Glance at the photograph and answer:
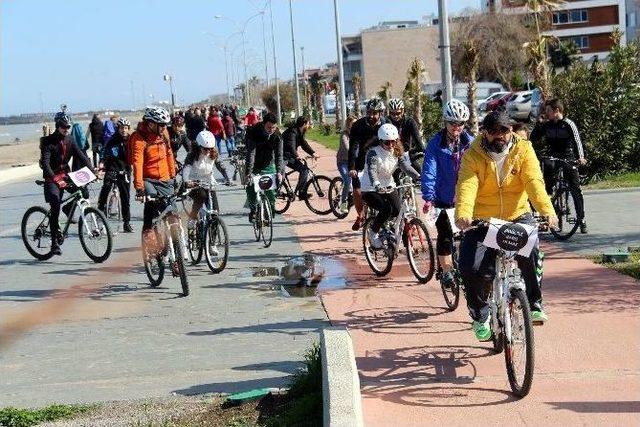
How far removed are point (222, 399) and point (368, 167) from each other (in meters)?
4.37

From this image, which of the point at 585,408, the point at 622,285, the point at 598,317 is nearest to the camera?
the point at 585,408

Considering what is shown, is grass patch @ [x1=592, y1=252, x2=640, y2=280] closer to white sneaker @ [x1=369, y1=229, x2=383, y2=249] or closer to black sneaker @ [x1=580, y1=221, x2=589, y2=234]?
black sneaker @ [x1=580, y1=221, x2=589, y2=234]

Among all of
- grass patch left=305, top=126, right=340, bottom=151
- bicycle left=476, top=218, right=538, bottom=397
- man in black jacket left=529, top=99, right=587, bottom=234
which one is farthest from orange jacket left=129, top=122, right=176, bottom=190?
grass patch left=305, top=126, right=340, bottom=151

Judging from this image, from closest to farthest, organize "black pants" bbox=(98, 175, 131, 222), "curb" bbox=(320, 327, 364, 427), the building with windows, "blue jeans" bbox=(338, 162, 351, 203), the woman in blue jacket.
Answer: "curb" bbox=(320, 327, 364, 427), the woman in blue jacket, "blue jeans" bbox=(338, 162, 351, 203), "black pants" bbox=(98, 175, 131, 222), the building with windows

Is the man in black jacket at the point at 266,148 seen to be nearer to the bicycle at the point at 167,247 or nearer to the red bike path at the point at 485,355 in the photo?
the bicycle at the point at 167,247

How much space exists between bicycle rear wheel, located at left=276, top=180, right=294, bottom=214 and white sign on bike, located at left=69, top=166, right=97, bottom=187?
4293 millimetres

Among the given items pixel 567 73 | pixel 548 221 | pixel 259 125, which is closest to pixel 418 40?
pixel 567 73

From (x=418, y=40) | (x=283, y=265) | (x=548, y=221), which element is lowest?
(x=283, y=265)

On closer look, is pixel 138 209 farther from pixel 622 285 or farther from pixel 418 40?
pixel 418 40

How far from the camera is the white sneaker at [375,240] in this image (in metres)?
10.8

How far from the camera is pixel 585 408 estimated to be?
18.9 ft

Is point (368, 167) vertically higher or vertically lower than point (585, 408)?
higher

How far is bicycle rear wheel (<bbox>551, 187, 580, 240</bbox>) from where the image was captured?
1268 centimetres

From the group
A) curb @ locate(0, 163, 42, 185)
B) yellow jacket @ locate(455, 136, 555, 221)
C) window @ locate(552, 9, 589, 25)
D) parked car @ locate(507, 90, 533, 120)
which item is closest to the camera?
yellow jacket @ locate(455, 136, 555, 221)
